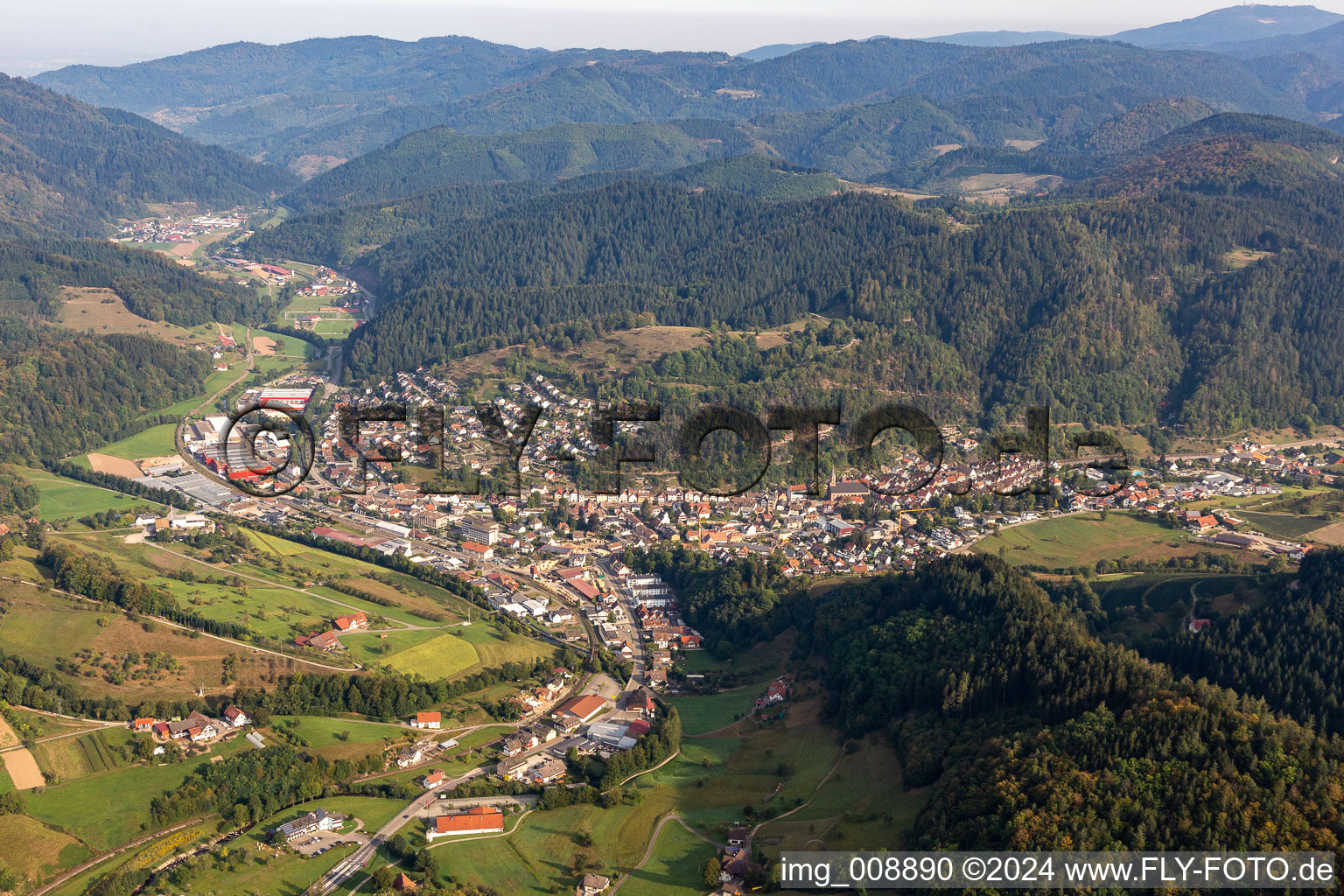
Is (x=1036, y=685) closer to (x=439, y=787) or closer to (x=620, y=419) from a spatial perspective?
(x=439, y=787)

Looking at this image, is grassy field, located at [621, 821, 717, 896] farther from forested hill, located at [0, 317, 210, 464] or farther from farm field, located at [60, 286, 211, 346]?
farm field, located at [60, 286, 211, 346]

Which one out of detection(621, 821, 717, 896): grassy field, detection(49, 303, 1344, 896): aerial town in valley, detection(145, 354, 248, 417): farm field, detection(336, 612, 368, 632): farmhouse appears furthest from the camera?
detection(145, 354, 248, 417): farm field

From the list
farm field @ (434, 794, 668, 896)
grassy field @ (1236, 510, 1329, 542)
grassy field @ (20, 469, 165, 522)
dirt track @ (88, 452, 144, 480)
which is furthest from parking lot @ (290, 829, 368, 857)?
grassy field @ (1236, 510, 1329, 542)

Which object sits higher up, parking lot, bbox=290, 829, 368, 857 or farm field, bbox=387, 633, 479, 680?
farm field, bbox=387, 633, 479, 680

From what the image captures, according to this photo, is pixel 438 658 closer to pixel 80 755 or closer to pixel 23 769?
pixel 80 755

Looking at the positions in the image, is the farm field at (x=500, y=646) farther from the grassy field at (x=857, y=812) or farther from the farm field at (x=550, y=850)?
the grassy field at (x=857, y=812)

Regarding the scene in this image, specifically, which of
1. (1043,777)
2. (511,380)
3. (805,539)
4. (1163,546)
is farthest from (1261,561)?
(511,380)

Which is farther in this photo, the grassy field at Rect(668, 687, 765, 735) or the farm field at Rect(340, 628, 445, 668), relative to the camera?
the farm field at Rect(340, 628, 445, 668)
